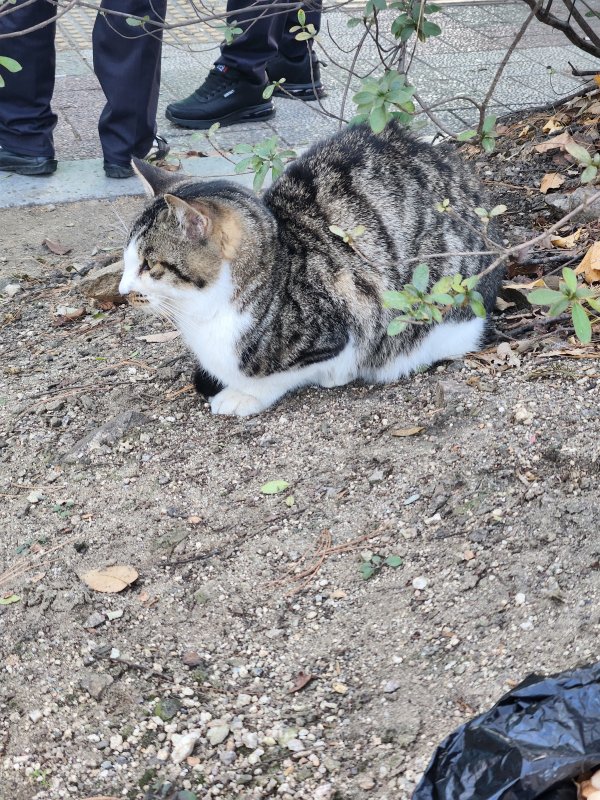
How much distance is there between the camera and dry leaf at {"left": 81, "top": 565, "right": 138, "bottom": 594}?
8.00 ft

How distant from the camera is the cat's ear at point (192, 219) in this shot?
2.73m

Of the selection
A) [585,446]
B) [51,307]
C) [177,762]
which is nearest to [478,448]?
[585,446]

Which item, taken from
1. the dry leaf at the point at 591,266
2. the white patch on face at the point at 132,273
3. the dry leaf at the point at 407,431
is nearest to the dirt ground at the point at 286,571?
Result: the dry leaf at the point at 407,431

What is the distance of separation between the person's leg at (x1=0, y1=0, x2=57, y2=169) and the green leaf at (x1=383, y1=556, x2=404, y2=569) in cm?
331

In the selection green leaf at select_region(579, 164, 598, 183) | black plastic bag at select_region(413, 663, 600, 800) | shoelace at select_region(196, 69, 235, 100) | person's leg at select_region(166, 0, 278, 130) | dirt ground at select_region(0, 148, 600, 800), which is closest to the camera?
black plastic bag at select_region(413, 663, 600, 800)

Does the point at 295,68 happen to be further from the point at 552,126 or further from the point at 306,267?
the point at 306,267

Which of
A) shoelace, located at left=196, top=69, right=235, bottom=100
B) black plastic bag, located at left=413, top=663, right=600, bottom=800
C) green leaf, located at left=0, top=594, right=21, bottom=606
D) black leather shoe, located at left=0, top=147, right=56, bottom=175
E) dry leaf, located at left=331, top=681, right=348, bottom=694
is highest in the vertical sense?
black plastic bag, located at left=413, top=663, right=600, bottom=800

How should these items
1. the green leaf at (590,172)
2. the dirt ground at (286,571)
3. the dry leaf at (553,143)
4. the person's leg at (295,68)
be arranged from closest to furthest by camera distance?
the dirt ground at (286,571) < the green leaf at (590,172) < the dry leaf at (553,143) < the person's leg at (295,68)

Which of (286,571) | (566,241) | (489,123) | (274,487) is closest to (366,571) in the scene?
(286,571)

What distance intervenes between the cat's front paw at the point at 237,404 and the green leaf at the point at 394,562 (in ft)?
2.93

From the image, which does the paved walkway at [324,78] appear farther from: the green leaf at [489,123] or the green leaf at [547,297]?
the green leaf at [547,297]

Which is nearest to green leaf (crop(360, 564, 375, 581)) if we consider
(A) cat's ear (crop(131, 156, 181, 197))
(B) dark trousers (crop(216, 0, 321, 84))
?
(A) cat's ear (crop(131, 156, 181, 197))

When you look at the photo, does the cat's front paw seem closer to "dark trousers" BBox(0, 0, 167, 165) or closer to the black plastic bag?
the black plastic bag

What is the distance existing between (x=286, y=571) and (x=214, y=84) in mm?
3985
